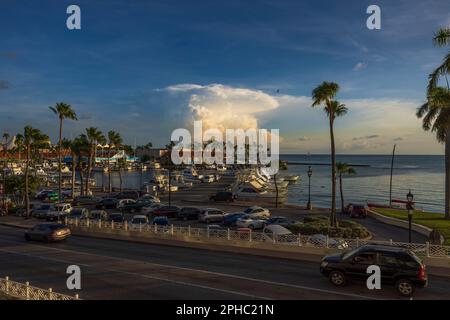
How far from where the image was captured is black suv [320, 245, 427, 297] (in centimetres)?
1552

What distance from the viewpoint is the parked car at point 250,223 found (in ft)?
118

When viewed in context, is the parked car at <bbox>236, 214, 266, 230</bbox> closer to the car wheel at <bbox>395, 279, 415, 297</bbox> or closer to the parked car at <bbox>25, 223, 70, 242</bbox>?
the parked car at <bbox>25, 223, 70, 242</bbox>

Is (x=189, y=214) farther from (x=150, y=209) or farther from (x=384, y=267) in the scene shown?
(x=384, y=267)

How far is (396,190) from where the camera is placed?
409 ft

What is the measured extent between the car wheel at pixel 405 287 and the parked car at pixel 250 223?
807 inches

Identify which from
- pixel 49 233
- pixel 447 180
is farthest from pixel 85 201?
pixel 447 180

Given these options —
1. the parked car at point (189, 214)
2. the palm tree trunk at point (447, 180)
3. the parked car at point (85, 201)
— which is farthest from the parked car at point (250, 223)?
the parked car at point (85, 201)

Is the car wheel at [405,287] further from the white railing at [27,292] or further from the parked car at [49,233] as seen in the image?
the parked car at [49,233]

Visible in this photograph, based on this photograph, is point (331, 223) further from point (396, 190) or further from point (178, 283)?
point (396, 190)

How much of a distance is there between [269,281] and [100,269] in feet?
28.6

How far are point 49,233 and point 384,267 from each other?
76.0 ft

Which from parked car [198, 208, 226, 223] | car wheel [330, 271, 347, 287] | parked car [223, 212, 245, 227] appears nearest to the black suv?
car wheel [330, 271, 347, 287]

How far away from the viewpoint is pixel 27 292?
43.5ft
